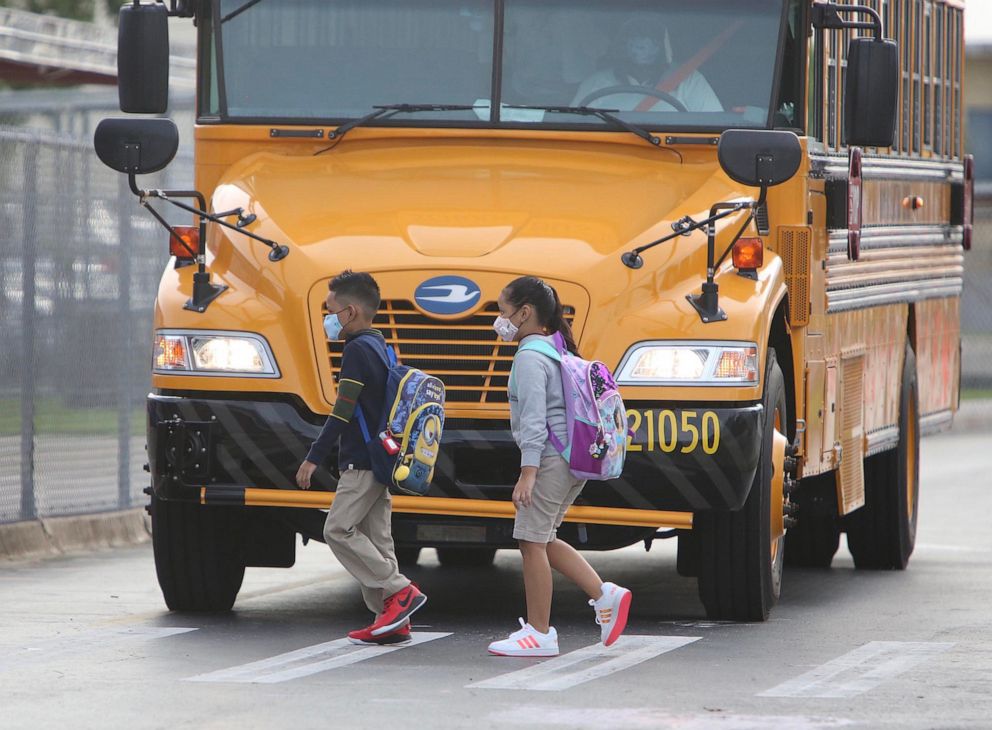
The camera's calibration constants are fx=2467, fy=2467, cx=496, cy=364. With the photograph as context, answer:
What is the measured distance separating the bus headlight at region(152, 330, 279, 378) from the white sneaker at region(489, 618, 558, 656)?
1.42 m

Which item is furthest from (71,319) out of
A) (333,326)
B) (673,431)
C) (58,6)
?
(58,6)

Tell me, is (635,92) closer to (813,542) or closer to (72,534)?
(813,542)

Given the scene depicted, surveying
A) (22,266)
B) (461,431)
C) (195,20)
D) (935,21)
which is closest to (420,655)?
(461,431)

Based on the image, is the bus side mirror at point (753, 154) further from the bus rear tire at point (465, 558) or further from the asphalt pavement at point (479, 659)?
the bus rear tire at point (465, 558)

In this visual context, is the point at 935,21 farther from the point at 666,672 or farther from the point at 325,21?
the point at 666,672

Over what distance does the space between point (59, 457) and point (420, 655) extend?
542 centimetres

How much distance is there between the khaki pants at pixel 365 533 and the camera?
9.23m

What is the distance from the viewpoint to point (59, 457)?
1402 cm

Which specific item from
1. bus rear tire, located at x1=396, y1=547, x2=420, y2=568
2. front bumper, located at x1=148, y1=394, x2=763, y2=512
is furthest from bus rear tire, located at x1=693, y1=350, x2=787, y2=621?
bus rear tire, located at x1=396, y1=547, x2=420, y2=568

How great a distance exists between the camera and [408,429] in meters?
9.08

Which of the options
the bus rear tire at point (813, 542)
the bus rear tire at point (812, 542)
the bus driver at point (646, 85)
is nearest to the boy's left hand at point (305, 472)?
the bus driver at point (646, 85)

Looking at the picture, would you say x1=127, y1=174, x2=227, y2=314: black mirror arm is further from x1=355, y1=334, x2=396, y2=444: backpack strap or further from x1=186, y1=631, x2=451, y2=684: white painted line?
x1=186, y1=631, x2=451, y2=684: white painted line

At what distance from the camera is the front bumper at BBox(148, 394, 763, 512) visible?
31.0 feet

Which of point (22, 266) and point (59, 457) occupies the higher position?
point (22, 266)
